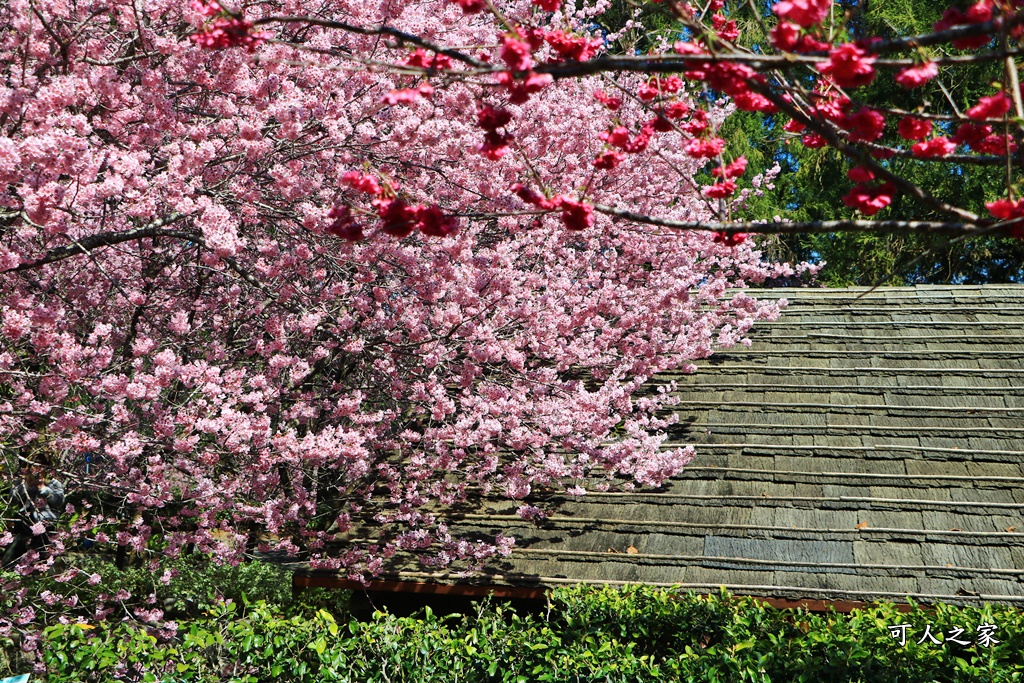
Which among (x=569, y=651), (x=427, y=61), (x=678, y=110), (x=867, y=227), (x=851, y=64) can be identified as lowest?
(x=569, y=651)

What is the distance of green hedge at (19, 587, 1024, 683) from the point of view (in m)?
4.84

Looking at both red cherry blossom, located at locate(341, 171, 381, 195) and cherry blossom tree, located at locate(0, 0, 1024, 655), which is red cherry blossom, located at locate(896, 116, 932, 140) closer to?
cherry blossom tree, located at locate(0, 0, 1024, 655)

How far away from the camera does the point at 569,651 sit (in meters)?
5.12

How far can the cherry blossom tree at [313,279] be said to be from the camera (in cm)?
561

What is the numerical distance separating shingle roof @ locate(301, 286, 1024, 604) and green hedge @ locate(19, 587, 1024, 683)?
0.81 metres

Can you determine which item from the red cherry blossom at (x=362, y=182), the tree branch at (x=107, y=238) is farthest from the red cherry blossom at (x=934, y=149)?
the tree branch at (x=107, y=238)

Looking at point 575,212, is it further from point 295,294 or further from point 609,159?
point 295,294

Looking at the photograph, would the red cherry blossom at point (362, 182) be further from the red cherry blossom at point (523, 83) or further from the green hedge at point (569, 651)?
the green hedge at point (569, 651)

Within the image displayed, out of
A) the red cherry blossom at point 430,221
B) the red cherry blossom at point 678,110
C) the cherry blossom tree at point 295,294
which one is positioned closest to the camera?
the red cherry blossom at point 430,221

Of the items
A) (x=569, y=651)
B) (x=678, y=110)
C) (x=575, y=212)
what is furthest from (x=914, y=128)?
(x=569, y=651)

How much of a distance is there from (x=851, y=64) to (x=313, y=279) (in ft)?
17.5

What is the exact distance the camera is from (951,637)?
5.02 m

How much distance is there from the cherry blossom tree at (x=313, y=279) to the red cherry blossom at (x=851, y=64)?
1.10 metres

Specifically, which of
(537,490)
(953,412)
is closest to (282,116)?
(537,490)
